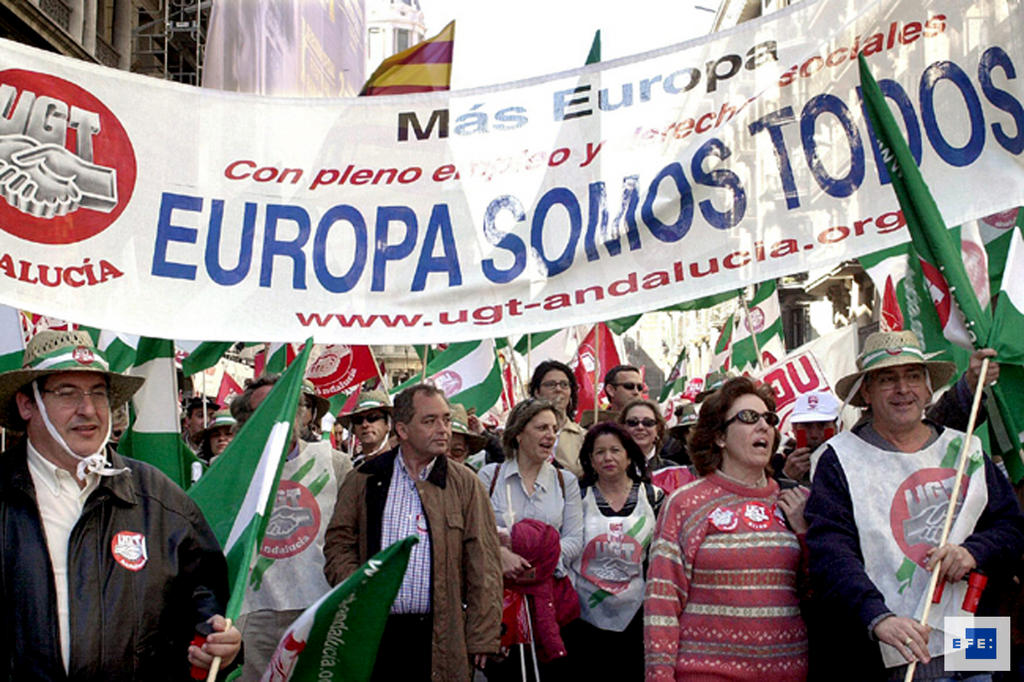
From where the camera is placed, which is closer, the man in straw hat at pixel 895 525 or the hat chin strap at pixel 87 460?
the hat chin strap at pixel 87 460

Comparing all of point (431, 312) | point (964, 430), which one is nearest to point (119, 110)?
point (431, 312)

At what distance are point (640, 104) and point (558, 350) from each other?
7415 millimetres

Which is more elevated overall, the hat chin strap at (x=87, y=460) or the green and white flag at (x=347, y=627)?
the hat chin strap at (x=87, y=460)

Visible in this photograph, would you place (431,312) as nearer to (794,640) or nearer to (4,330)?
(794,640)

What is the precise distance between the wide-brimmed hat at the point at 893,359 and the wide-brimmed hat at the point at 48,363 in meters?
2.57

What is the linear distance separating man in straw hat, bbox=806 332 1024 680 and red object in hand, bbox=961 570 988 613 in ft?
0.09

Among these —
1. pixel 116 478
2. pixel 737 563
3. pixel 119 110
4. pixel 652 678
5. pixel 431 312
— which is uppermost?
pixel 119 110

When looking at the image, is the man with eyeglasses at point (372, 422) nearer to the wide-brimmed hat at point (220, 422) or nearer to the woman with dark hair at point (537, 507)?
the wide-brimmed hat at point (220, 422)

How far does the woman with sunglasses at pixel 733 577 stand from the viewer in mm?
4355

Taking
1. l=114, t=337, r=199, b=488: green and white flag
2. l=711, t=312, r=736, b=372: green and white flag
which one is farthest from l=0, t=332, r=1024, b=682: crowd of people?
l=711, t=312, r=736, b=372: green and white flag

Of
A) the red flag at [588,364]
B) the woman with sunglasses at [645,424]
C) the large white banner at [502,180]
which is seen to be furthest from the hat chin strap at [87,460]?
the red flag at [588,364]

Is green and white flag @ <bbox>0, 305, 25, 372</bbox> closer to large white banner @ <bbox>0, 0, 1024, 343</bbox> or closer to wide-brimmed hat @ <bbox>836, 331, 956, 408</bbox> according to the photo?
large white banner @ <bbox>0, 0, 1024, 343</bbox>

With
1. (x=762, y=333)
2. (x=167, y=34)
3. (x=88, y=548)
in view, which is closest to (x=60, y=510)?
(x=88, y=548)

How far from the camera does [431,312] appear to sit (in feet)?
15.9
